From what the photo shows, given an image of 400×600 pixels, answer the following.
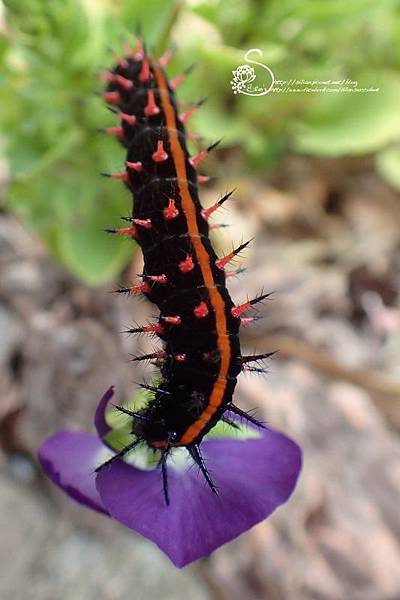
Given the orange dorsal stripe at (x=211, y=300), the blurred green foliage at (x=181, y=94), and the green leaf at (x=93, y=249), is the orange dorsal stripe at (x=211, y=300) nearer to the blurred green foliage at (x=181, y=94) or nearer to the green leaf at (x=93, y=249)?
the blurred green foliage at (x=181, y=94)

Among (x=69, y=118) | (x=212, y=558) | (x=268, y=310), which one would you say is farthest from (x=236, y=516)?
(x=268, y=310)

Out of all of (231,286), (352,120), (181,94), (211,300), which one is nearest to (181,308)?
(211,300)

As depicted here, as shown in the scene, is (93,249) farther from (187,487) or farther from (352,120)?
(187,487)

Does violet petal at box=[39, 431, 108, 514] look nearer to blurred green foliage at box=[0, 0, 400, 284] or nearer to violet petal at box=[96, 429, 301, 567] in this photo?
violet petal at box=[96, 429, 301, 567]

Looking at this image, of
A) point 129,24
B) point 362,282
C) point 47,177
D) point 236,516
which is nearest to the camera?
point 236,516

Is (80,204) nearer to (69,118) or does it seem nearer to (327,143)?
(69,118)
